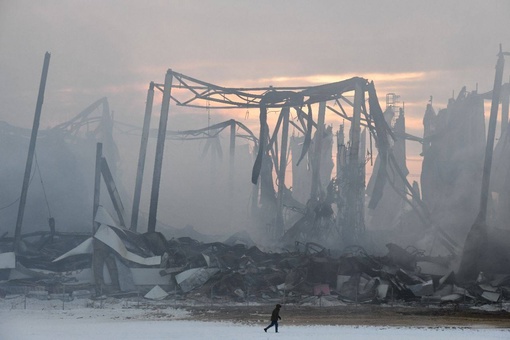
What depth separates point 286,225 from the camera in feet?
163

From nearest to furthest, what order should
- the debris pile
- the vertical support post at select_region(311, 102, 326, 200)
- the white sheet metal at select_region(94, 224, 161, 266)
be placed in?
the debris pile → the white sheet metal at select_region(94, 224, 161, 266) → the vertical support post at select_region(311, 102, 326, 200)

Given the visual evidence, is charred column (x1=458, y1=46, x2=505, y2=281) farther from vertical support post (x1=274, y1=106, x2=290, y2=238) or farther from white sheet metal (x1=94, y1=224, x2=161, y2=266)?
vertical support post (x1=274, y1=106, x2=290, y2=238)

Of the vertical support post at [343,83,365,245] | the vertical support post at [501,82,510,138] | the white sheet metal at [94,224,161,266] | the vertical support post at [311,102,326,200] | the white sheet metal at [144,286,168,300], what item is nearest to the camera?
the white sheet metal at [144,286,168,300]

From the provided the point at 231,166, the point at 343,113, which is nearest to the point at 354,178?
the point at 343,113

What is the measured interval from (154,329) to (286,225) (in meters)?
29.8

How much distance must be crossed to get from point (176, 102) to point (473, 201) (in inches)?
590

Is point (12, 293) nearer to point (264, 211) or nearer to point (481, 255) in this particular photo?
point (481, 255)

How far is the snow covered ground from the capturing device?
19.2 m

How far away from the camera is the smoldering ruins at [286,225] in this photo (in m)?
27.8

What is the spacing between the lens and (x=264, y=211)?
4925 cm

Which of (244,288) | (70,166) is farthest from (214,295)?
(70,166)

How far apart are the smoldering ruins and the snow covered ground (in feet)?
10.4

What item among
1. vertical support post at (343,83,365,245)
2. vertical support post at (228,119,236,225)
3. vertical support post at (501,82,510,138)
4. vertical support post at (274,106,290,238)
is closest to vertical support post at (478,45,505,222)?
vertical support post at (343,83,365,245)

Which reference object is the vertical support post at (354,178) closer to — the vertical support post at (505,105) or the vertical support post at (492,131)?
the vertical support post at (492,131)
